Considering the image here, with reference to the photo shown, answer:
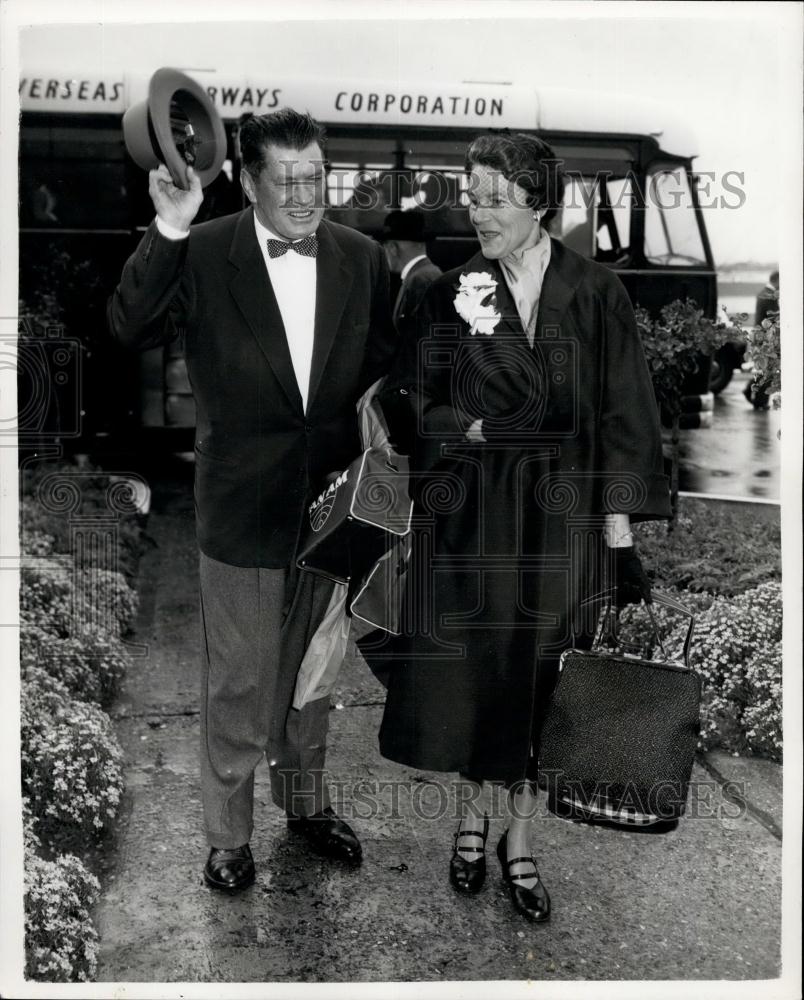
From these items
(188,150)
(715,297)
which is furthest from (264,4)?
(715,297)

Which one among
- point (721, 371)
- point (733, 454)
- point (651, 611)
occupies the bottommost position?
point (651, 611)

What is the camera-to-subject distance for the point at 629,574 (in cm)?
307

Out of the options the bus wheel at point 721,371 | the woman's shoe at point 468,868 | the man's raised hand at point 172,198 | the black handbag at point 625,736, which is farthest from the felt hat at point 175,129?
the bus wheel at point 721,371

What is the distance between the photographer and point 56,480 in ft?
21.7

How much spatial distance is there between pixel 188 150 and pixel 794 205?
163 cm

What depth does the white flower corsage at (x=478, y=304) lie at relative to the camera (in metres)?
3.00

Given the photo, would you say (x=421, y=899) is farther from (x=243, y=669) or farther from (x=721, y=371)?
(x=721, y=371)

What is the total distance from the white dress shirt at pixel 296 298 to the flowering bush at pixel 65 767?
145 cm

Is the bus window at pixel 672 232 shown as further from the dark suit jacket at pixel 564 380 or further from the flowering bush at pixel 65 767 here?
the flowering bush at pixel 65 767

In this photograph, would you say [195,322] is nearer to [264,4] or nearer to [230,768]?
[264,4]

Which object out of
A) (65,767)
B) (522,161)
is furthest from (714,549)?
(65,767)

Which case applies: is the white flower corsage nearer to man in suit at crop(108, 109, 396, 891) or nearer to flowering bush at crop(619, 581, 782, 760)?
man in suit at crop(108, 109, 396, 891)

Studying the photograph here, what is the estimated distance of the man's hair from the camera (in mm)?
2863

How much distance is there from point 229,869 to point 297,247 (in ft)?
5.82
